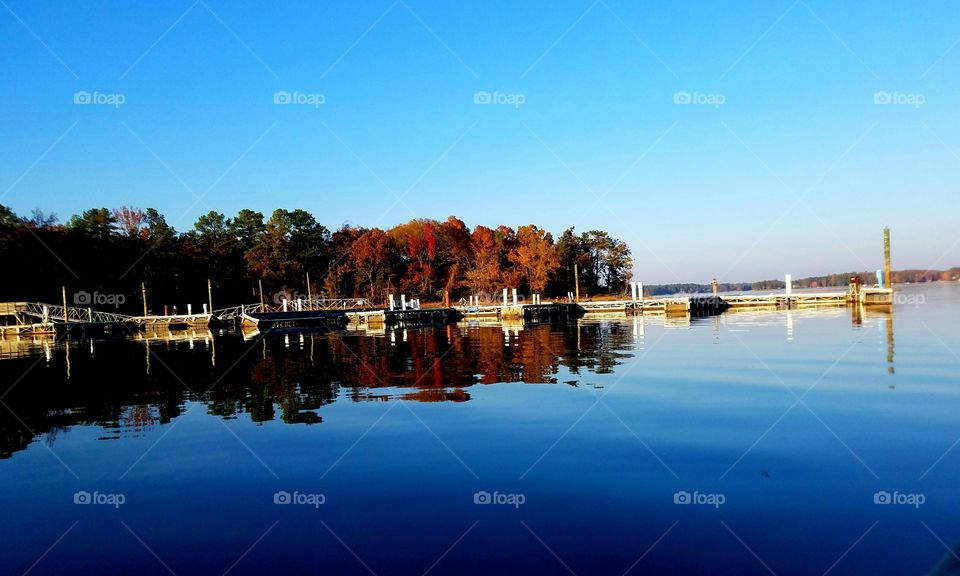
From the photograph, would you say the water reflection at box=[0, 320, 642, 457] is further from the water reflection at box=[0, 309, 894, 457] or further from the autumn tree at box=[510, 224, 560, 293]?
the autumn tree at box=[510, 224, 560, 293]

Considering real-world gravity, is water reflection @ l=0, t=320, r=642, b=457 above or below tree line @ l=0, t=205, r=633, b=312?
below

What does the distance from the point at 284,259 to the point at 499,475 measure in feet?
280

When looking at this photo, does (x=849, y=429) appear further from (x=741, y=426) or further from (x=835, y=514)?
(x=835, y=514)

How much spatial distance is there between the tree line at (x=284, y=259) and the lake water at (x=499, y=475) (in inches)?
2467

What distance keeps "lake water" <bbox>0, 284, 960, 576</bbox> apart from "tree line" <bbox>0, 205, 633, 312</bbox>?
6266 centimetres

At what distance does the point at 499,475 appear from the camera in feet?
27.8

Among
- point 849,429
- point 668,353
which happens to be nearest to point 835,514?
point 849,429

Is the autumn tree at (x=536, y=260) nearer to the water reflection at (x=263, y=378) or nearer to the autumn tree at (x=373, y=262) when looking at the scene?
the autumn tree at (x=373, y=262)

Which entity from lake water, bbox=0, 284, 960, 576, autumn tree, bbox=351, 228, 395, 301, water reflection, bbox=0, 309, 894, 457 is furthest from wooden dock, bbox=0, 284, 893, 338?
lake water, bbox=0, 284, 960, 576

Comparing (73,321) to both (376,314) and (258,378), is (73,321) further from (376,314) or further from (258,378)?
(258,378)

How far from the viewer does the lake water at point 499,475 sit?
604 centimetres

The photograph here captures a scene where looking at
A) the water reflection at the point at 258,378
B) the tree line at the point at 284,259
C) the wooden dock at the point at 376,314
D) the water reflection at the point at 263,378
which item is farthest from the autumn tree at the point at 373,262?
the water reflection at the point at 258,378

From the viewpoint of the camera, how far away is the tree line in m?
70.4

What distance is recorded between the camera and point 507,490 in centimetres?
788
